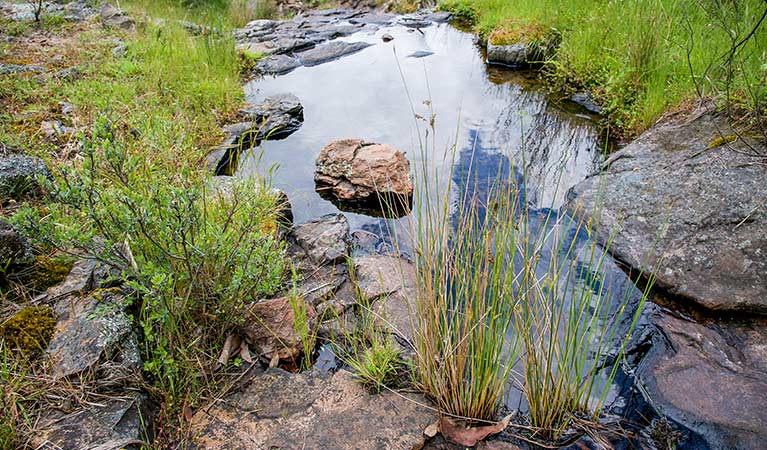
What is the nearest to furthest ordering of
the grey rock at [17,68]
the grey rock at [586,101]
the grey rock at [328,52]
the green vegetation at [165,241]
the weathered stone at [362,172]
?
the green vegetation at [165,241]
the weathered stone at [362,172]
the grey rock at [17,68]
the grey rock at [586,101]
the grey rock at [328,52]

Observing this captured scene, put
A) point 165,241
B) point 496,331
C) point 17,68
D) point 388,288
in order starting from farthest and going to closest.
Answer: point 17,68 < point 388,288 < point 165,241 < point 496,331

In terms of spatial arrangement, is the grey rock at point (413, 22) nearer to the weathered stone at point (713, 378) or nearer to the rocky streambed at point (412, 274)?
the rocky streambed at point (412, 274)

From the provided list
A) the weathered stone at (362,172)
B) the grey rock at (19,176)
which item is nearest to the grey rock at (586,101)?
the weathered stone at (362,172)

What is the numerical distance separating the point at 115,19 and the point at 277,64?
2.83 m

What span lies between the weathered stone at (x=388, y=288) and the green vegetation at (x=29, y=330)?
1.45m

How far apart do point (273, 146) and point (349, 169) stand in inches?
50.5

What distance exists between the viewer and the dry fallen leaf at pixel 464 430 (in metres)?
2.09

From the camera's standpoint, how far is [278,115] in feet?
18.1

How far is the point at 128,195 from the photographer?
197 centimetres

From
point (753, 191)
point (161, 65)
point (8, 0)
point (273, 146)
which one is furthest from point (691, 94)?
point (8, 0)

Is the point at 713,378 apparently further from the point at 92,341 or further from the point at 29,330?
the point at 29,330

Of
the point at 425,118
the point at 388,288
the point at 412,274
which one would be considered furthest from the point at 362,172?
the point at 388,288

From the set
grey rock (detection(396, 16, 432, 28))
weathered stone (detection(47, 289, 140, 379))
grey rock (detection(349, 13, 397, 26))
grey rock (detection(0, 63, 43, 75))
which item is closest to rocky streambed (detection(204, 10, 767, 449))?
weathered stone (detection(47, 289, 140, 379))

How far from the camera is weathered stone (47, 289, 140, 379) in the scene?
2.01m
